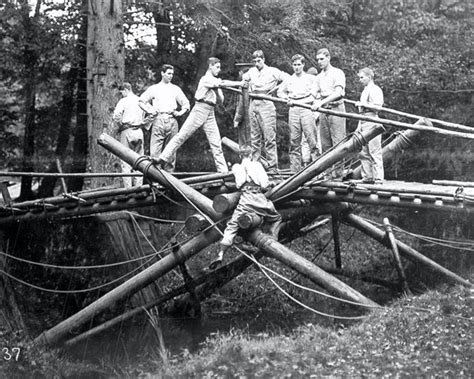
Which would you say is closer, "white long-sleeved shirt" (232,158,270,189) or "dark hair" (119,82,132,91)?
"white long-sleeved shirt" (232,158,270,189)

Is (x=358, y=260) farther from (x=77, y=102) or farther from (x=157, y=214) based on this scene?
(x=77, y=102)

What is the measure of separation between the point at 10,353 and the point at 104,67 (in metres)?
6.24

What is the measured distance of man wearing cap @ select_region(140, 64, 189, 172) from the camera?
1415cm

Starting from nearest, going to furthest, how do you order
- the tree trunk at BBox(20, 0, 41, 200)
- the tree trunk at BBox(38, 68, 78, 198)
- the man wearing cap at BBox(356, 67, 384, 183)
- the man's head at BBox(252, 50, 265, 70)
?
the man wearing cap at BBox(356, 67, 384, 183) < the man's head at BBox(252, 50, 265, 70) < the tree trunk at BBox(20, 0, 41, 200) < the tree trunk at BBox(38, 68, 78, 198)

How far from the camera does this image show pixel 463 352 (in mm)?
8727

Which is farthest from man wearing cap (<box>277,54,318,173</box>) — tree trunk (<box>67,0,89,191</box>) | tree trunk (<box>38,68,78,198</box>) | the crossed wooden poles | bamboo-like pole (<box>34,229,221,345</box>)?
tree trunk (<box>38,68,78,198</box>)

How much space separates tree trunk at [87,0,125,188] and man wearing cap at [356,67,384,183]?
4.89m

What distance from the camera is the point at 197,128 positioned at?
44.4ft

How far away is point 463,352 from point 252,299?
750 centimetres

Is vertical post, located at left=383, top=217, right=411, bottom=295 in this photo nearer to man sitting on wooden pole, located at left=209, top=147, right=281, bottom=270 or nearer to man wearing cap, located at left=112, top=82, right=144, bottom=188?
man sitting on wooden pole, located at left=209, top=147, right=281, bottom=270

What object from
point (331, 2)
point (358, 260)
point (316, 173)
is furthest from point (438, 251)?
point (316, 173)

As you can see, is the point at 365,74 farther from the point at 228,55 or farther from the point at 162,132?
the point at 228,55

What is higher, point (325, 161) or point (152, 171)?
point (325, 161)

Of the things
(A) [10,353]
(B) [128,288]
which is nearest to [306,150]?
(B) [128,288]
